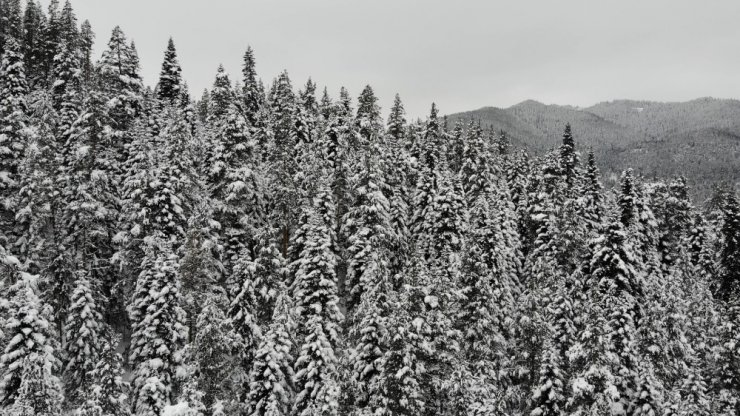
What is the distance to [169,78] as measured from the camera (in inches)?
2579

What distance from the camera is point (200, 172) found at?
46188 millimetres

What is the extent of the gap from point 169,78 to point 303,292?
45492 mm

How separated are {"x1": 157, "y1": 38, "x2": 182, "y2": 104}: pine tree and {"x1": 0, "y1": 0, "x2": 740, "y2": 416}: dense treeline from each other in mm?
11095

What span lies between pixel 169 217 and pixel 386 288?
15281 millimetres

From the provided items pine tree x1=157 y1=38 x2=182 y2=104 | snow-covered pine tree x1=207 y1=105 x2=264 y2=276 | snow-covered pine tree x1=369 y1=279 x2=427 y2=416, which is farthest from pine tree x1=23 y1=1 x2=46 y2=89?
snow-covered pine tree x1=369 y1=279 x2=427 y2=416

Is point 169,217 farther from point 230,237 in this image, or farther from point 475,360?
point 475,360

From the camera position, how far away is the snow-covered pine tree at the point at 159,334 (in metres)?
27.4

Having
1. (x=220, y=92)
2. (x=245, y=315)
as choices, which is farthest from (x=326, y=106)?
(x=245, y=315)

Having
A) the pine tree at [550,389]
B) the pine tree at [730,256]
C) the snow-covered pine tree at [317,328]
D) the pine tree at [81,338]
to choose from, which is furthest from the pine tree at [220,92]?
the pine tree at [730,256]

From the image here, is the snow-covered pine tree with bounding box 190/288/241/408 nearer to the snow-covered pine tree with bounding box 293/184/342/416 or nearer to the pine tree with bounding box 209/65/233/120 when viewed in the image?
the snow-covered pine tree with bounding box 293/184/342/416

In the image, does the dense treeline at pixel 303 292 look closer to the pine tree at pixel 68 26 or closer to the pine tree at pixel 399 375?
the pine tree at pixel 399 375

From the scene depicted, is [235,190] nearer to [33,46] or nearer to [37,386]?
[37,386]

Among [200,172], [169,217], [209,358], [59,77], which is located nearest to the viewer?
[209,358]

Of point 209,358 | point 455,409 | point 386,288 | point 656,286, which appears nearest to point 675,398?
point 656,286
